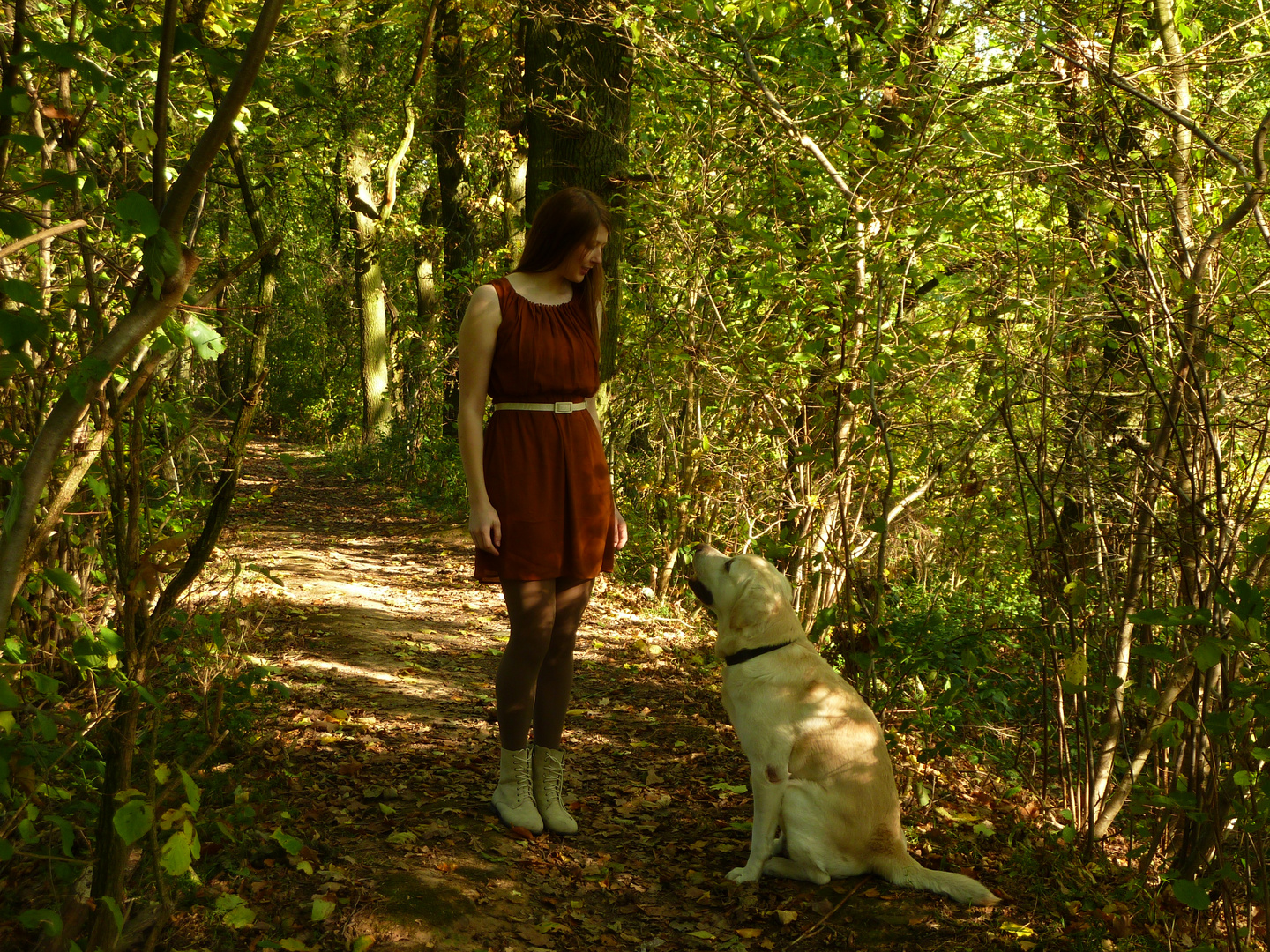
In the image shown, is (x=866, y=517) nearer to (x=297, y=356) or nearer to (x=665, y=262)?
(x=665, y=262)

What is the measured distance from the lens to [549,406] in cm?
370

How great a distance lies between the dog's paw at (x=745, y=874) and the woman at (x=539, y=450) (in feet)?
2.66

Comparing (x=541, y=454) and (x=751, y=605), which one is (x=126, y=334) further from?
(x=751, y=605)

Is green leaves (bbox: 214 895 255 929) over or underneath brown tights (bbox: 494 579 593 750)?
underneath

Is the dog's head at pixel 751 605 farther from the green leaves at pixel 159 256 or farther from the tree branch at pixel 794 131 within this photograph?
the green leaves at pixel 159 256

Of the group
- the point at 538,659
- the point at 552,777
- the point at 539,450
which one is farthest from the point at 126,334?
the point at 552,777

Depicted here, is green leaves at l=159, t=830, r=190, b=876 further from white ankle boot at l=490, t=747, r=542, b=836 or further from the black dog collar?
the black dog collar

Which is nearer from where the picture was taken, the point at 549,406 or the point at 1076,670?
the point at 1076,670

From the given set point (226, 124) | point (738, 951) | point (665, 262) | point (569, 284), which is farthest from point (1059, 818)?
point (665, 262)

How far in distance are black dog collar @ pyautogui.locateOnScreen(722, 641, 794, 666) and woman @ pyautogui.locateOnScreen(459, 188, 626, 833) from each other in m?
0.66

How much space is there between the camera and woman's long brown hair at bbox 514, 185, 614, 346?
3600mm

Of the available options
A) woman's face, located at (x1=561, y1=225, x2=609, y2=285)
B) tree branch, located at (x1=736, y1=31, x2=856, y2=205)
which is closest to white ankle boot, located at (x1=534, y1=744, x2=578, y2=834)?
woman's face, located at (x1=561, y1=225, x2=609, y2=285)

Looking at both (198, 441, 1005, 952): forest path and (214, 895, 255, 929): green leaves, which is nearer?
(214, 895, 255, 929): green leaves

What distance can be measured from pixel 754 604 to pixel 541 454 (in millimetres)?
1054
